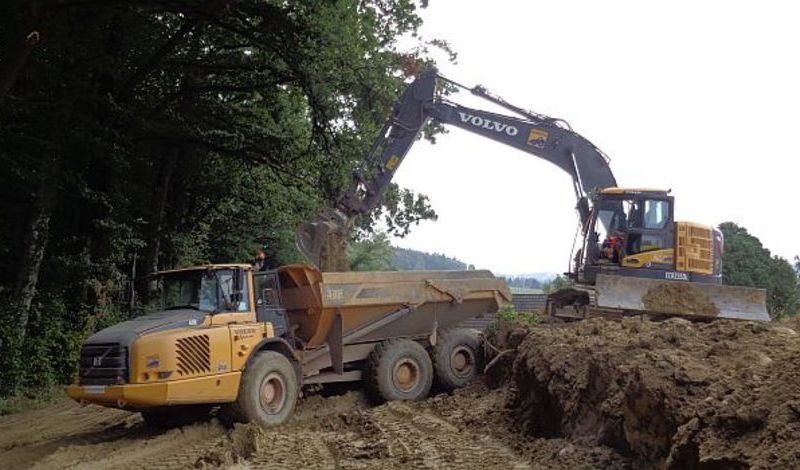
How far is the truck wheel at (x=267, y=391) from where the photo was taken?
9969 mm

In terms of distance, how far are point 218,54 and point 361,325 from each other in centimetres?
818

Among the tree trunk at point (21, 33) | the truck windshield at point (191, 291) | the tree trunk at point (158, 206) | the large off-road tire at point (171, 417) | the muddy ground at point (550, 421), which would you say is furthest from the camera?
the tree trunk at point (158, 206)

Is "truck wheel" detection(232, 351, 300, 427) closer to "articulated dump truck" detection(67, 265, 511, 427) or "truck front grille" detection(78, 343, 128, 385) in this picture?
"articulated dump truck" detection(67, 265, 511, 427)

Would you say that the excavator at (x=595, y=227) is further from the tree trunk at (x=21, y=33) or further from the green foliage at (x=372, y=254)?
the green foliage at (x=372, y=254)

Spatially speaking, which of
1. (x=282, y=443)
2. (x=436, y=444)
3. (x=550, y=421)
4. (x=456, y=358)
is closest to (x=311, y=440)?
(x=282, y=443)

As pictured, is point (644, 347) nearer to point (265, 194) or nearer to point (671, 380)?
point (671, 380)

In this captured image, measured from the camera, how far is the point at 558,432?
Answer: 8.19 meters

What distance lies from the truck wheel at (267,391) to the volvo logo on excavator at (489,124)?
337 inches

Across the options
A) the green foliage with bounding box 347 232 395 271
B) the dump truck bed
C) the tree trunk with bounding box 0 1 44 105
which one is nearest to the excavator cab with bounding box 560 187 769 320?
the dump truck bed

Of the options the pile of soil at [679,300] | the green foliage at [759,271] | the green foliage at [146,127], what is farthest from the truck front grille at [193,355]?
the green foliage at [759,271]

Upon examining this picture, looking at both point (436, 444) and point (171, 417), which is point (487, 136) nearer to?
point (171, 417)

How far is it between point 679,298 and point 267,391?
7664mm

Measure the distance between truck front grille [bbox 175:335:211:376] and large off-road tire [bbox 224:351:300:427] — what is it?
0.65 meters

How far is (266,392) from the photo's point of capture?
33.9 feet
